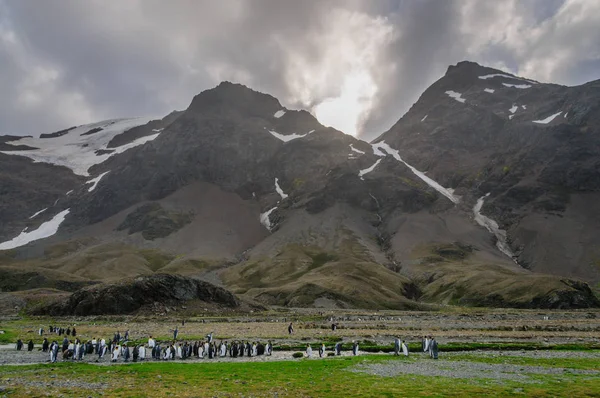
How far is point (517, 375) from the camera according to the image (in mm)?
27000

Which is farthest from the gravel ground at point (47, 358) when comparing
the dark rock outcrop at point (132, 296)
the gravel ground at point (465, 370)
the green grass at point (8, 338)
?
the dark rock outcrop at point (132, 296)

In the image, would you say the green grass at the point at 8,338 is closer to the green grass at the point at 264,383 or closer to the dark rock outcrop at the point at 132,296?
the green grass at the point at 264,383

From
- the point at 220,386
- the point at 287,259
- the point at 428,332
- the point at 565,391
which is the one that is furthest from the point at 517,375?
the point at 287,259

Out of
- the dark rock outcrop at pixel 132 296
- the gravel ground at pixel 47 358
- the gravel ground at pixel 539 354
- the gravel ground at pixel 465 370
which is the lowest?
the gravel ground at pixel 47 358

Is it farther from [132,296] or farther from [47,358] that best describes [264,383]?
[132,296]

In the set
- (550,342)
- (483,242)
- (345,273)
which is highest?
(483,242)

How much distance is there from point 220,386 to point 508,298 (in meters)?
113

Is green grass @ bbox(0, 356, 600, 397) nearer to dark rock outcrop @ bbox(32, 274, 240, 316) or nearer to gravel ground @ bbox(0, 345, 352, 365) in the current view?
gravel ground @ bbox(0, 345, 352, 365)

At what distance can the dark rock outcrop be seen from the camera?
83812 millimetres

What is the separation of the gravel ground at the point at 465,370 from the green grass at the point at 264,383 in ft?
3.76

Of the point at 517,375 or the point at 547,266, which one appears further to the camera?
the point at 547,266

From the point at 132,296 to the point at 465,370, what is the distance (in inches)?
2853

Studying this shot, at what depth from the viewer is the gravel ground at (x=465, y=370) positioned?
1062 inches

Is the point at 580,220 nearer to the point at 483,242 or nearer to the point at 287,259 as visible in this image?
the point at 483,242
